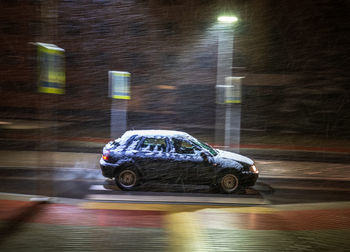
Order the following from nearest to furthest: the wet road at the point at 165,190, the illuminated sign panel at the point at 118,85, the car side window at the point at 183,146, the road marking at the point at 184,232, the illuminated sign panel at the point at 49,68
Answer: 1. the road marking at the point at 184,232
2. the illuminated sign panel at the point at 49,68
3. the wet road at the point at 165,190
4. the car side window at the point at 183,146
5. the illuminated sign panel at the point at 118,85

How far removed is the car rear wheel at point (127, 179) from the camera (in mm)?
8586

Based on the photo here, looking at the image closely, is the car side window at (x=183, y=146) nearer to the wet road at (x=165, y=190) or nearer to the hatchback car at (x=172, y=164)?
the hatchback car at (x=172, y=164)

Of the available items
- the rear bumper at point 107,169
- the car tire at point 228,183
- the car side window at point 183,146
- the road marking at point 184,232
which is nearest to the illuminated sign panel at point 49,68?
the rear bumper at point 107,169

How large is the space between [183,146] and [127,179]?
1625mm

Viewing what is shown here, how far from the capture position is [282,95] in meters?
31.1

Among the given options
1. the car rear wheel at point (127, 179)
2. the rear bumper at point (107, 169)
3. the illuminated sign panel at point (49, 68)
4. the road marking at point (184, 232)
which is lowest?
the road marking at point (184, 232)

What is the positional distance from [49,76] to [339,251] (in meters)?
5.70

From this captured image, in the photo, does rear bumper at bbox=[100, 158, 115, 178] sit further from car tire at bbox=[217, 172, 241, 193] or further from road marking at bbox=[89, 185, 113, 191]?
car tire at bbox=[217, 172, 241, 193]

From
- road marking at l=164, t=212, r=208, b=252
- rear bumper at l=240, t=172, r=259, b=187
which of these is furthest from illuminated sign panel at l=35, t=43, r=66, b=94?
rear bumper at l=240, t=172, r=259, b=187

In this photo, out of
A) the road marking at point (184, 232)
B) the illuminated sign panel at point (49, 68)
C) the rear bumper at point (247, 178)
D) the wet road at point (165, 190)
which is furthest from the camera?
the rear bumper at point (247, 178)

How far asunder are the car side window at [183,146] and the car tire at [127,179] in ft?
3.91

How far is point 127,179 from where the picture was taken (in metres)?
8.61

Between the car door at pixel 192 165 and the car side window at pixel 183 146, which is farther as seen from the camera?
the car side window at pixel 183 146

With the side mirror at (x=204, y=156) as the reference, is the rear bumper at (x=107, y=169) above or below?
below
